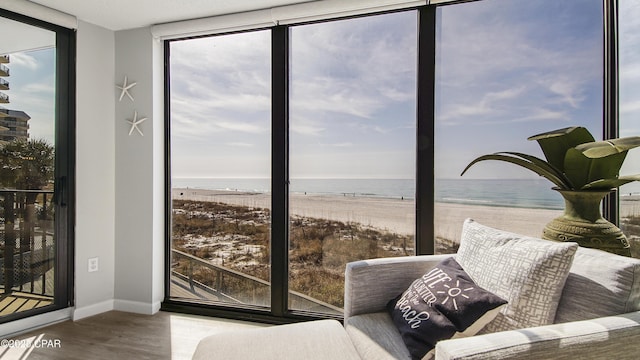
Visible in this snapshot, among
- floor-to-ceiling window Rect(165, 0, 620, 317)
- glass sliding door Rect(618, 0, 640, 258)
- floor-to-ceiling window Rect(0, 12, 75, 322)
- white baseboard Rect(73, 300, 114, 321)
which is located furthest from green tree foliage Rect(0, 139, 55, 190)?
glass sliding door Rect(618, 0, 640, 258)

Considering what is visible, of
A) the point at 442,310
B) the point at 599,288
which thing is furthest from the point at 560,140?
the point at 442,310

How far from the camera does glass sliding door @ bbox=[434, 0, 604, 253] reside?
2.04 meters

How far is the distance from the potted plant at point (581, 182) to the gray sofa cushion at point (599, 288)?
6.4 inches

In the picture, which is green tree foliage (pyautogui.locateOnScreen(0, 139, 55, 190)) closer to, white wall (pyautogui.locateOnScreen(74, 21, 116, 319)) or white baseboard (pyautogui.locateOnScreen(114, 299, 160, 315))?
white wall (pyautogui.locateOnScreen(74, 21, 116, 319))

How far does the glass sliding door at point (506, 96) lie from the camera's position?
2.04 m

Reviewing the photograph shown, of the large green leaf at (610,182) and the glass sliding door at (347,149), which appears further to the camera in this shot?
the glass sliding door at (347,149)

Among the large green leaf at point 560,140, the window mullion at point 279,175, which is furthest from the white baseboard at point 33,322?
the large green leaf at point 560,140

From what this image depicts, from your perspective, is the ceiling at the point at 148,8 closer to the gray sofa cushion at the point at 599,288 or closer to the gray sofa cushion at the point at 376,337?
the gray sofa cushion at the point at 376,337

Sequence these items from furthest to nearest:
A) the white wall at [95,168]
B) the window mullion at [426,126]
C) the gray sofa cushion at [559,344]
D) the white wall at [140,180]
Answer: the white wall at [140,180]
the white wall at [95,168]
the window mullion at [426,126]
the gray sofa cushion at [559,344]

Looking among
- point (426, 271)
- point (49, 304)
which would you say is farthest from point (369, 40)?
point (49, 304)

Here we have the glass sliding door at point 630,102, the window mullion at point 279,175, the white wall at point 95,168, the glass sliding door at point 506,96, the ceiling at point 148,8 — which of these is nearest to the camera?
the glass sliding door at point 630,102

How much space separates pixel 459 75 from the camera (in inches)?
89.0

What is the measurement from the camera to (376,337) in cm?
138

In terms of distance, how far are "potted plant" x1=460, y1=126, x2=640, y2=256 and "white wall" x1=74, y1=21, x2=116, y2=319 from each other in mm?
3069
